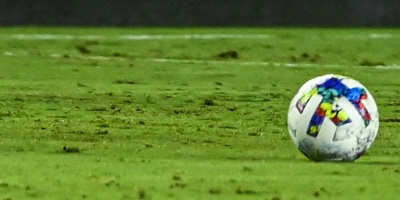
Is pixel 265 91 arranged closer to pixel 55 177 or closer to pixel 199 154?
pixel 199 154

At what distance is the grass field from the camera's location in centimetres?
814

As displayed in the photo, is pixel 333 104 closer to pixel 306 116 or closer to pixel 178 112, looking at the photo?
pixel 306 116

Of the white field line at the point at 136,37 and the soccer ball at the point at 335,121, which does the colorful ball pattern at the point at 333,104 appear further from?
the white field line at the point at 136,37

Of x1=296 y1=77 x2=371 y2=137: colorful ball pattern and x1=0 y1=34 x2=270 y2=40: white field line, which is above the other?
x1=296 y1=77 x2=371 y2=137: colorful ball pattern

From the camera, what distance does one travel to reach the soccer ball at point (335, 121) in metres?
8.64

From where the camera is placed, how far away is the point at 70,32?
2453cm

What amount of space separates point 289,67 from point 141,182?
11607 millimetres
